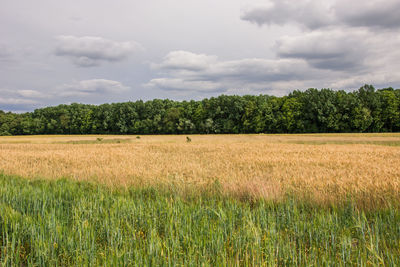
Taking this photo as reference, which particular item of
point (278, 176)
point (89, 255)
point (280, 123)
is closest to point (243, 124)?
point (280, 123)

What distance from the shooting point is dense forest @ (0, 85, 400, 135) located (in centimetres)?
7525

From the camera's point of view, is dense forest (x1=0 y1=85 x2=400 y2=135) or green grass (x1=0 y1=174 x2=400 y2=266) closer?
green grass (x1=0 y1=174 x2=400 y2=266)

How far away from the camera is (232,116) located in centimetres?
9131

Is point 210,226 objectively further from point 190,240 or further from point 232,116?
point 232,116

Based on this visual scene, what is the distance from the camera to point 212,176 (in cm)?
896

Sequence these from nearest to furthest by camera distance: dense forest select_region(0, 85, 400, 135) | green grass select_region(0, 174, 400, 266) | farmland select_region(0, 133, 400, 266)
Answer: green grass select_region(0, 174, 400, 266)
farmland select_region(0, 133, 400, 266)
dense forest select_region(0, 85, 400, 135)

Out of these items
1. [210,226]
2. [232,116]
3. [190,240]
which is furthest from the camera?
[232,116]

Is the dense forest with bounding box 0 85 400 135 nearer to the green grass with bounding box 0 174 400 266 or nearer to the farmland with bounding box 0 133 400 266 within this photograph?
the farmland with bounding box 0 133 400 266

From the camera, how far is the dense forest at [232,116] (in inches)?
2963

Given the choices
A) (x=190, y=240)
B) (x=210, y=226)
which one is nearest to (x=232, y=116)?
(x=210, y=226)

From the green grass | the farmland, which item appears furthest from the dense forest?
the green grass

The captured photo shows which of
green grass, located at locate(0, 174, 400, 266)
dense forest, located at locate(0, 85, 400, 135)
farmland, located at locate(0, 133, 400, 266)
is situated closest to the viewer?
green grass, located at locate(0, 174, 400, 266)

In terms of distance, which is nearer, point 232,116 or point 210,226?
point 210,226

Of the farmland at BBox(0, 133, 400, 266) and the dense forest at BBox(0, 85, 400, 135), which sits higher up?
the dense forest at BBox(0, 85, 400, 135)
